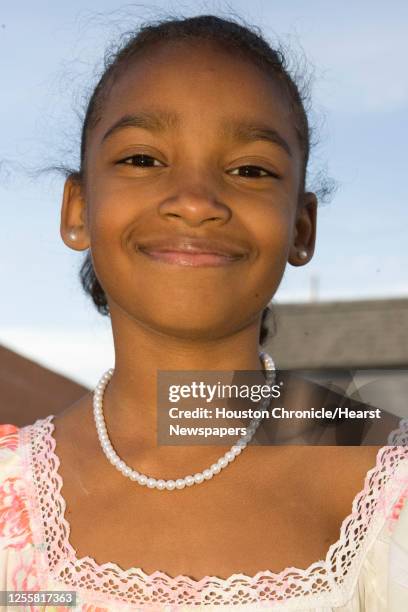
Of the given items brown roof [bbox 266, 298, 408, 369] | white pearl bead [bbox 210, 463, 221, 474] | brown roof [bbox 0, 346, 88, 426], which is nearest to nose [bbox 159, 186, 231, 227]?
Result: white pearl bead [bbox 210, 463, 221, 474]

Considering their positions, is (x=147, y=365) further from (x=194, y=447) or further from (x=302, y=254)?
(x=302, y=254)

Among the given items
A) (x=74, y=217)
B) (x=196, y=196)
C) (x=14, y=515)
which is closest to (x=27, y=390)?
(x=74, y=217)

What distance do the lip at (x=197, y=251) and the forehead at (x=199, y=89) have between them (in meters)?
0.21

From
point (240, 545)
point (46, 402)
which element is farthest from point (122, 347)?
point (46, 402)

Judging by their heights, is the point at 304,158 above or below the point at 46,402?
below

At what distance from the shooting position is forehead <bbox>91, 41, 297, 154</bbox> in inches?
72.8

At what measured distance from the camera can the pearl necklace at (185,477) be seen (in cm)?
189

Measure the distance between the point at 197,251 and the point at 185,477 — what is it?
45 cm

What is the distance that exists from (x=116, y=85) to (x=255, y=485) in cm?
89

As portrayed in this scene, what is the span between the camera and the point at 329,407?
81.1 inches

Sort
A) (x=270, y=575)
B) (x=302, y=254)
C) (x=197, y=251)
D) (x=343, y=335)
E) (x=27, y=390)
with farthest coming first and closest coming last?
1. (x=343, y=335)
2. (x=27, y=390)
3. (x=302, y=254)
4. (x=197, y=251)
5. (x=270, y=575)

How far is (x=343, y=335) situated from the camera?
12648 millimetres

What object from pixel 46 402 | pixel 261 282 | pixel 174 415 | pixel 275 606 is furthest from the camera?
pixel 46 402

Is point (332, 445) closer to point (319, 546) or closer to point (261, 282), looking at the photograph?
point (319, 546)
